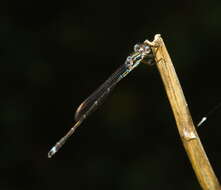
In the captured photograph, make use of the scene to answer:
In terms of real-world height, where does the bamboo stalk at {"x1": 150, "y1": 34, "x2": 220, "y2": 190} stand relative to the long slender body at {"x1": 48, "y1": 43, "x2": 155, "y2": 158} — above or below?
below

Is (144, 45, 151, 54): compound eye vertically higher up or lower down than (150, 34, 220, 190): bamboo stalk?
higher up

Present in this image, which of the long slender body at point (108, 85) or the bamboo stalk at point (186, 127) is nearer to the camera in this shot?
the bamboo stalk at point (186, 127)

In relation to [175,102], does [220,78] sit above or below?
above

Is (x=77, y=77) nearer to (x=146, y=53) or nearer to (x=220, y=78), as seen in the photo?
(x=220, y=78)

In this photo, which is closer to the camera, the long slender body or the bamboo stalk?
the bamboo stalk

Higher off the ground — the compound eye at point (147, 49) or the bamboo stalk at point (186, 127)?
the compound eye at point (147, 49)

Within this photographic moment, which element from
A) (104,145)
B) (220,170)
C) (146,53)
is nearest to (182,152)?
(220,170)

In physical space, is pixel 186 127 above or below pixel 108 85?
below

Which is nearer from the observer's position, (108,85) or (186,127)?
(186,127)
